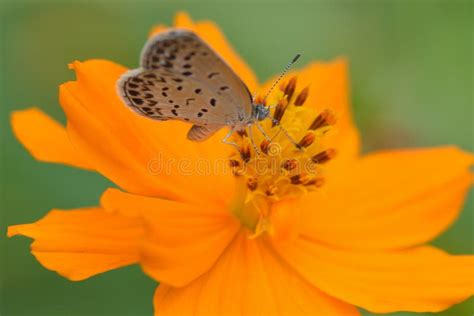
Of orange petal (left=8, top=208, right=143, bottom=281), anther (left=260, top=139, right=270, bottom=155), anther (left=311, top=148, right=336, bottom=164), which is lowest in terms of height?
orange petal (left=8, top=208, right=143, bottom=281)

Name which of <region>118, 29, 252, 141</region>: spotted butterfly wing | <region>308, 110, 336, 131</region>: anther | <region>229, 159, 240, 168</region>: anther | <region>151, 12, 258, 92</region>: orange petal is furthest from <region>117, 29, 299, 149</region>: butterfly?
<region>151, 12, 258, 92</region>: orange petal

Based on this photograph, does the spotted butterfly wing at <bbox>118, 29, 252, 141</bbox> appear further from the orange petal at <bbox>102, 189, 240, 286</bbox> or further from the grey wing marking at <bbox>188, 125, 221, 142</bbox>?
the orange petal at <bbox>102, 189, 240, 286</bbox>

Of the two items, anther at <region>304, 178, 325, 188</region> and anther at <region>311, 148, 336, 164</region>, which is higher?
anther at <region>311, 148, 336, 164</region>

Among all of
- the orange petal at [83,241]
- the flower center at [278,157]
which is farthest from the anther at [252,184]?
the orange petal at [83,241]

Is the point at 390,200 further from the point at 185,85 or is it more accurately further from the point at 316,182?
the point at 185,85

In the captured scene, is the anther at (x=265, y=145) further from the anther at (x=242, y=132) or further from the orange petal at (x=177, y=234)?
the orange petal at (x=177, y=234)

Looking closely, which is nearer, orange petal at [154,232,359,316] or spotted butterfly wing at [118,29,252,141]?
spotted butterfly wing at [118,29,252,141]

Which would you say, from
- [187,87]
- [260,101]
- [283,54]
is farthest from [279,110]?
[283,54]

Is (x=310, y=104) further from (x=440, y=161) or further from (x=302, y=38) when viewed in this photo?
(x=302, y=38)
